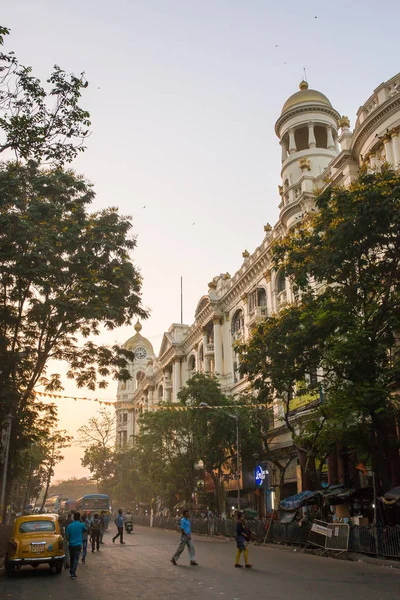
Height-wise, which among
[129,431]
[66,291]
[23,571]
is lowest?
[23,571]

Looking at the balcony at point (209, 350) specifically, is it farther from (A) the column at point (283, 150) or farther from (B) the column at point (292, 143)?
(B) the column at point (292, 143)

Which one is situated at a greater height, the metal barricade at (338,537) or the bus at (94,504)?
the bus at (94,504)

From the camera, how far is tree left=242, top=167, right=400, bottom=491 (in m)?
18.7

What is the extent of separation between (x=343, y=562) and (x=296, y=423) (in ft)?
55.2

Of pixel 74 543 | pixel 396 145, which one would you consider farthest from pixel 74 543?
pixel 396 145

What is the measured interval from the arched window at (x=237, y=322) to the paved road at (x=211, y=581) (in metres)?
28.8

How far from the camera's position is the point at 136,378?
10575 cm

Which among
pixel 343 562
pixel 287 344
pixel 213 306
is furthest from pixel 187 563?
pixel 213 306

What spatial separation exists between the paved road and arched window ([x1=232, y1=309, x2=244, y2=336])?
2876cm

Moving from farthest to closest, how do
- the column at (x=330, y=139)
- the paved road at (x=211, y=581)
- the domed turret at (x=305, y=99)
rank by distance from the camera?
1. the domed turret at (x=305, y=99)
2. the column at (x=330, y=139)
3. the paved road at (x=211, y=581)

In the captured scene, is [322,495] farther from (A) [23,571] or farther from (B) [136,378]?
(B) [136,378]

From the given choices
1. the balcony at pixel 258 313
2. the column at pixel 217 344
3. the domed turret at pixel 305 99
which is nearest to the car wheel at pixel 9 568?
the balcony at pixel 258 313

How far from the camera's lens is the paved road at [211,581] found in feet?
37.6

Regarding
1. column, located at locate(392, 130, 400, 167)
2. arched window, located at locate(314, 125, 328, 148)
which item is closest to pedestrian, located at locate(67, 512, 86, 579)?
column, located at locate(392, 130, 400, 167)
